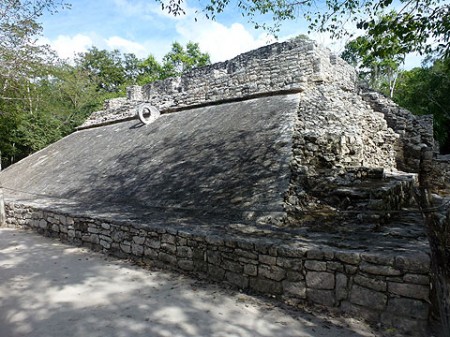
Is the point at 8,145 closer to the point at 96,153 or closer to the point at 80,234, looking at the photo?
A: the point at 96,153

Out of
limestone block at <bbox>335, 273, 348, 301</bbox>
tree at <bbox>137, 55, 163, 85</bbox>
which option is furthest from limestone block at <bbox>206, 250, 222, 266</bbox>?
tree at <bbox>137, 55, 163, 85</bbox>

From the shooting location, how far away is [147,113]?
11547 millimetres

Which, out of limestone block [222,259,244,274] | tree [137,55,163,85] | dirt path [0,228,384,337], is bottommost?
dirt path [0,228,384,337]

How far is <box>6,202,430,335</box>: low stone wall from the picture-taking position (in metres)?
2.87

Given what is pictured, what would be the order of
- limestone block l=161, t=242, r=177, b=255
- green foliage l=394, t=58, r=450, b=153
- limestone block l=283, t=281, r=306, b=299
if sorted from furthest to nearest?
green foliage l=394, t=58, r=450, b=153 < limestone block l=161, t=242, r=177, b=255 < limestone block l=283, t=281, r=306, b=299

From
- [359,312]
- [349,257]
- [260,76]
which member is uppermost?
[260,76]

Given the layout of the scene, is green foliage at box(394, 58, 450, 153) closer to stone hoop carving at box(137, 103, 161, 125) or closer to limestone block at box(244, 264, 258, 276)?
stone hoop carving at box(137, 103, 161, 125)

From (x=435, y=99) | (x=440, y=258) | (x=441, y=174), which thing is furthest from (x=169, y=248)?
(x=435, y=99)

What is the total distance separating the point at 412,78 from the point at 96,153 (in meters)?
25.6

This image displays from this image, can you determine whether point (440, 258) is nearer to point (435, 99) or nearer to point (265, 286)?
point (265, 286)

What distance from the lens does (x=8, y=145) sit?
1908 centimetres

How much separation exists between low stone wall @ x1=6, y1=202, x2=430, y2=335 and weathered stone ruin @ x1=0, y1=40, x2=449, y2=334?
0.5 inches

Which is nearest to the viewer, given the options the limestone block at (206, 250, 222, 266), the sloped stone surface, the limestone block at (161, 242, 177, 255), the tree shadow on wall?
the limestone block at (206, 250, 222, 266)

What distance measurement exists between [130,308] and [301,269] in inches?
78.9
